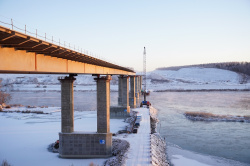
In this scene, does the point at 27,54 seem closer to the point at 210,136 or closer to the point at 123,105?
the point at 210,136

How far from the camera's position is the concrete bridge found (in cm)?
992

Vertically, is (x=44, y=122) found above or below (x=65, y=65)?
below

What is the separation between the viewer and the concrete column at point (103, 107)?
1989 cm

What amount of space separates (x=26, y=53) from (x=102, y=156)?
11312 millimetres

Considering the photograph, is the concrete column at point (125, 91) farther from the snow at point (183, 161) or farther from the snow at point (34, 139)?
the snow at point (183, 161)

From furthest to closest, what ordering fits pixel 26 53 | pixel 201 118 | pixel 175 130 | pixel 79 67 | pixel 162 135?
pixel 201 118 → pixel 175 130 → pixel 162 135 → pixel 79 67 → pixel 26 53

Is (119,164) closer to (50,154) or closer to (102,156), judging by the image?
(102,156)

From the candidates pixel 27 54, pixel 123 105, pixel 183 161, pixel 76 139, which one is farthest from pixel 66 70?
pixel 123 105

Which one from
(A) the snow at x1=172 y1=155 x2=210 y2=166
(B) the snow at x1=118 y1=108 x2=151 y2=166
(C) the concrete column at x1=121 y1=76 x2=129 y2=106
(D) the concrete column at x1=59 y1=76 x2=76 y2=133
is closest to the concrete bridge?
(D) the concrete column at x1=59 y1=76 x2=76 y2=133

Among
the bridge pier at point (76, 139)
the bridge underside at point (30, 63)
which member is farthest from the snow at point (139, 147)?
the bridge underside at point (30, 63)

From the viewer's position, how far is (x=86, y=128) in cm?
2998

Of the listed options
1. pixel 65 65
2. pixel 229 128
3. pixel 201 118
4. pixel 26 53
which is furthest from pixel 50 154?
pixel 201 118

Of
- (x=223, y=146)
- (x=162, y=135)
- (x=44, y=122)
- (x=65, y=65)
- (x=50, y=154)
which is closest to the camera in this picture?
(x=65, y=65)

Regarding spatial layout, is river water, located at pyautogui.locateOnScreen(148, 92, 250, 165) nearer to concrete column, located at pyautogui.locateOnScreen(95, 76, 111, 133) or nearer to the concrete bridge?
concrete column, located at pyautogui.locateOnScreen(95, 76, 111, 133)
